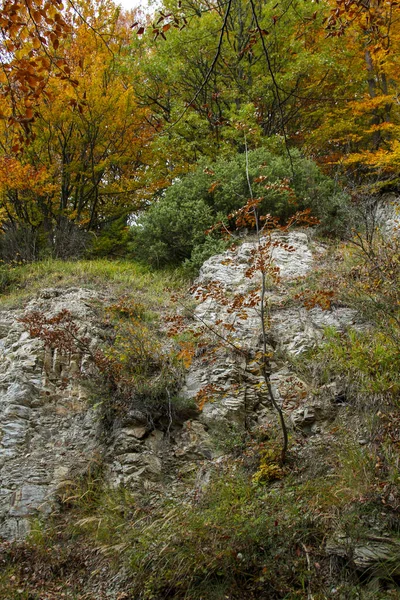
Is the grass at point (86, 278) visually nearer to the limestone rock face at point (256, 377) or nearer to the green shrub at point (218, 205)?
the green shrub at point (218, 205)

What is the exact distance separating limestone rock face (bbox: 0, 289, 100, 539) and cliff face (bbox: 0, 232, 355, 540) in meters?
0.01

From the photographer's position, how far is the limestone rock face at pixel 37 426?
4676 mm

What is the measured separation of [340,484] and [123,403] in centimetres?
256

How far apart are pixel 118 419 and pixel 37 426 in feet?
3.05

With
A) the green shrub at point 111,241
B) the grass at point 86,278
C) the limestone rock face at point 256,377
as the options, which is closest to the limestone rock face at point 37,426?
the limestone rock face at point 256,377

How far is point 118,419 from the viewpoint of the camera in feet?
17.4

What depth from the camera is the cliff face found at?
477cm

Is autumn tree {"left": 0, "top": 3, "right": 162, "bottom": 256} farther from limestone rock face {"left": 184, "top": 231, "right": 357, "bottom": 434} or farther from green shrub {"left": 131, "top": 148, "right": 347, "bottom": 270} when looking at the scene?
limestone rock face {"left": 184, "top": 231, "right": 357, "bottom": 434}

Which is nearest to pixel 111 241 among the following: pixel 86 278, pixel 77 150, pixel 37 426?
pixel 77 150

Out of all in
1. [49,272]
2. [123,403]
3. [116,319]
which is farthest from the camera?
[49,272]

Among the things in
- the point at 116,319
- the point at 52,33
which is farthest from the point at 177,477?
the point at 52,33

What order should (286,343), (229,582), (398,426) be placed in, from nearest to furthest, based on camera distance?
(229,582), (398,426), (286,343)

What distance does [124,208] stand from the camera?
1189cm

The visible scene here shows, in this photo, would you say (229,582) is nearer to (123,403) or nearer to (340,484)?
(340,484)
